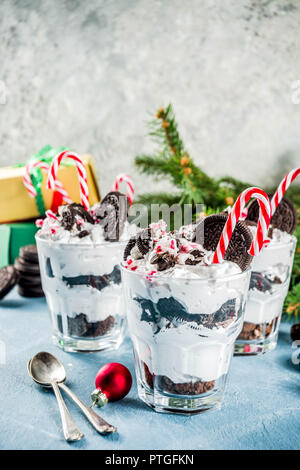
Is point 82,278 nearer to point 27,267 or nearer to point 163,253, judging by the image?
point 163,253

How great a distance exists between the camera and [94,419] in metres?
0.96

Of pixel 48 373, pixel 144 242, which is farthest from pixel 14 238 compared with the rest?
pixel 144 242

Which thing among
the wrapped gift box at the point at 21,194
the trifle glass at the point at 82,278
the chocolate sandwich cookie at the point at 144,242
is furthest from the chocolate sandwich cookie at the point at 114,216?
the wrapped gift box at the point at 21,194

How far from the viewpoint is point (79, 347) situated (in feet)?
4.59

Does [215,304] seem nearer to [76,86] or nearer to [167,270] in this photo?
[167,270]

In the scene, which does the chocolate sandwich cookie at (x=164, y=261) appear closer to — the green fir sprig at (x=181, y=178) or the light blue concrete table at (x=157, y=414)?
the light blue concrete table at (x=157, y=414)

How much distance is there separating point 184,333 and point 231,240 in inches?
10.1

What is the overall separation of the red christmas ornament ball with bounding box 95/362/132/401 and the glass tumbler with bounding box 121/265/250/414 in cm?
4

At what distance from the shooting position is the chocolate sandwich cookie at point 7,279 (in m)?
1.81

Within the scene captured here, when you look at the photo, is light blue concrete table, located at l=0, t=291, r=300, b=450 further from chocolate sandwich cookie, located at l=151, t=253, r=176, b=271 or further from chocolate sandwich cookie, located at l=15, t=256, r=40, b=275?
chocolate sandwich cookie, located at l=15, t=256, r=40, b=275

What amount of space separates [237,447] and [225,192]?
1.27 meters

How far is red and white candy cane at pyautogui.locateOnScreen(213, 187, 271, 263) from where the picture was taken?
1.02m
